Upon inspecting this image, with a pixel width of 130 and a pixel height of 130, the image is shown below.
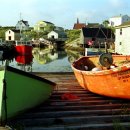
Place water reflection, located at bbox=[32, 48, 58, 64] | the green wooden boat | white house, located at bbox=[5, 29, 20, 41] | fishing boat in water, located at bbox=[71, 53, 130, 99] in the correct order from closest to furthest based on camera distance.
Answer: the green wooden boat → fishing boat in water, located at bbox=[71, 53, 130, 99] → water reflection, located at bbox=[32, 48, 58, 64] → white house, located at bbox=[5, 29, 20, 41]

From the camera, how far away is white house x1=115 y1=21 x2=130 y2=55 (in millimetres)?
41938

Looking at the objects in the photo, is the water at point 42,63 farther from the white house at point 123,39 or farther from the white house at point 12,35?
the white house at point 12,35

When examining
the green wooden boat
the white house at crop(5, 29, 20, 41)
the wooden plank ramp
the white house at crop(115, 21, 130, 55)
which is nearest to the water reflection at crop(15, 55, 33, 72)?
the white house at crop(115, 21, 130, 55)

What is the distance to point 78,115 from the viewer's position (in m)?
8.57

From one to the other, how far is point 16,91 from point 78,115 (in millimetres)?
1642

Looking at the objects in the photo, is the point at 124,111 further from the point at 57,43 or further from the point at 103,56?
the point at 57,43

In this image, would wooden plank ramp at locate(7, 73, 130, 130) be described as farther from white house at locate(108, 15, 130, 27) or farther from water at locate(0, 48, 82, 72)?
white house at locate(108, 15, 130, 27)

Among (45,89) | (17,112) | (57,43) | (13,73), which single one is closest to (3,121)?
(17,112)

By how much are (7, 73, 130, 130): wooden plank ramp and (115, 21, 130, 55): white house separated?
32314mm

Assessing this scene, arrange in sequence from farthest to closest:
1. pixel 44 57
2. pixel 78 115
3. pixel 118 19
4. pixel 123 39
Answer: pixel 118 19, pixel 44 57, pixel 123 39, pixel 78 115

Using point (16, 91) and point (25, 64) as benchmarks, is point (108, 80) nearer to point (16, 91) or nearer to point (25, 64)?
point (16, 91)

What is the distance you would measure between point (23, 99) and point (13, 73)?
0.72 meters

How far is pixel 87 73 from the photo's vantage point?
10.4 m

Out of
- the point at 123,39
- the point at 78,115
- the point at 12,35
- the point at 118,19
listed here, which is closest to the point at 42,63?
the point at 123,39
